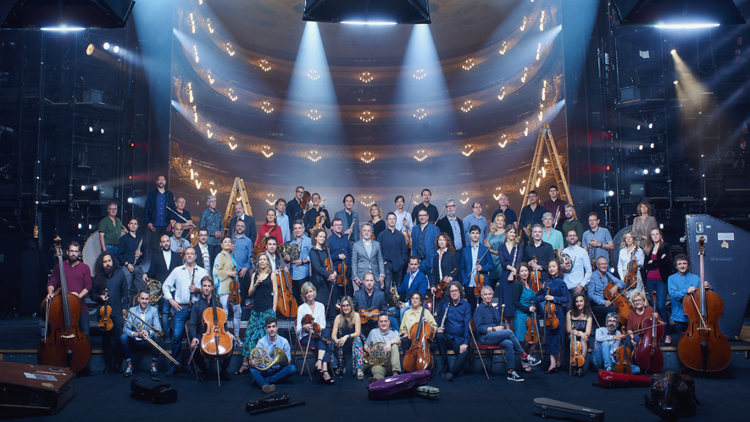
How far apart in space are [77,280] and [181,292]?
1.35 m

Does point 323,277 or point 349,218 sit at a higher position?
point 349,218

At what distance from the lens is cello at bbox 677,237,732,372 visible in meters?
5.73

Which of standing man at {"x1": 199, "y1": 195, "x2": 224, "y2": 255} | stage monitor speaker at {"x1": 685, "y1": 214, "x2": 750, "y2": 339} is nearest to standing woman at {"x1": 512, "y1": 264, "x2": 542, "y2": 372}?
stage monitor speaker at {"x1": 685, "y1": 214, "x2": 750, "y2": 339}

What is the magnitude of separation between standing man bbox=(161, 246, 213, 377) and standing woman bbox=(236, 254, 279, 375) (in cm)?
69

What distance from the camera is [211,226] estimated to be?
27.0 ft

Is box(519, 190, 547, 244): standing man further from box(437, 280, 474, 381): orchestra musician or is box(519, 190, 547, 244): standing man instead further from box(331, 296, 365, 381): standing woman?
box(331, 296, 365, 381): standing woman

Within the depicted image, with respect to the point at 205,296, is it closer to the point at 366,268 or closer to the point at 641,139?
the point at 366,268

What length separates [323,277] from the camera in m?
6.94

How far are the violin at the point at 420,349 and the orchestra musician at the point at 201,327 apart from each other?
2152mm

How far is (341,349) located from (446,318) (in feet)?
4.56

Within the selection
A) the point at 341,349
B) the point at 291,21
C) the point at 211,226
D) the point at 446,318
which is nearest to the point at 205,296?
the point at 341,349

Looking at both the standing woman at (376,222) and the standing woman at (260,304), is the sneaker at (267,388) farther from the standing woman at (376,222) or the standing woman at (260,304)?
the standing woman at (376,222)

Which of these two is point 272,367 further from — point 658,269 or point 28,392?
point 658,269

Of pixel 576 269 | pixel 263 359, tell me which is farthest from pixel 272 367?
pixel 576 269
